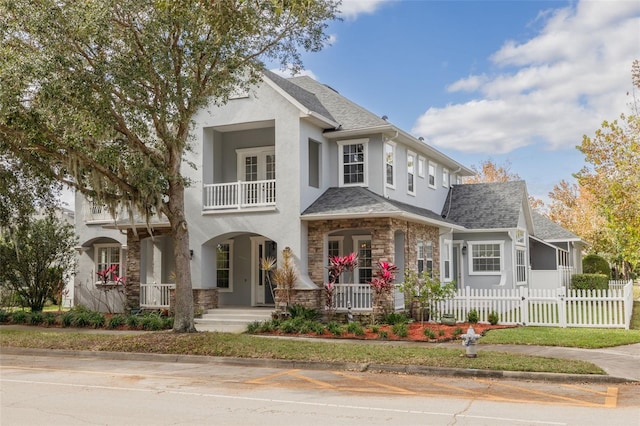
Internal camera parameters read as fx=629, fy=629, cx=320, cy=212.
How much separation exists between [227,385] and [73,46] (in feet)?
28.7

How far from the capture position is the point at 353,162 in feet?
73.0

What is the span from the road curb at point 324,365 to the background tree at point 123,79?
86.7 inches

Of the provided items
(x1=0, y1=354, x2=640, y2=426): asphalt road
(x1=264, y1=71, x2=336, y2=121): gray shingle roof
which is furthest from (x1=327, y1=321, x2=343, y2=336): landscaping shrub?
(x1=264, y1=71, x2=336, y2=121): gray shingle roof

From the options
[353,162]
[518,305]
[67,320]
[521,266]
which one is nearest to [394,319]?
[518,305]

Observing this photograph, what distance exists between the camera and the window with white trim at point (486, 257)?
2680cm

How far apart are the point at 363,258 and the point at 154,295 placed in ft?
25.2

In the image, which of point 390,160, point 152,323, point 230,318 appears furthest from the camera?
point 390,160

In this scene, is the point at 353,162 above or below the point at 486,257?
above

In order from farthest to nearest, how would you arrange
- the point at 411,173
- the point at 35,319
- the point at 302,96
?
the point at 411,173
the point at 302,96
the point at 35,319

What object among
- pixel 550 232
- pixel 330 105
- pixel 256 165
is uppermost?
pixel 330 105

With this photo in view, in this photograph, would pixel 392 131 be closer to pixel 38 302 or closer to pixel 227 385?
pixel 227 385

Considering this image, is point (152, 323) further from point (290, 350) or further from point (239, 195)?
point (290, 350)

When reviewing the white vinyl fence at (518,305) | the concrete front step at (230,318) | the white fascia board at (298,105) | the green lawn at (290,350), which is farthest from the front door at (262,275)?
the green lawn at (290,350)

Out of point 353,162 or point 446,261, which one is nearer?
point 353,162
